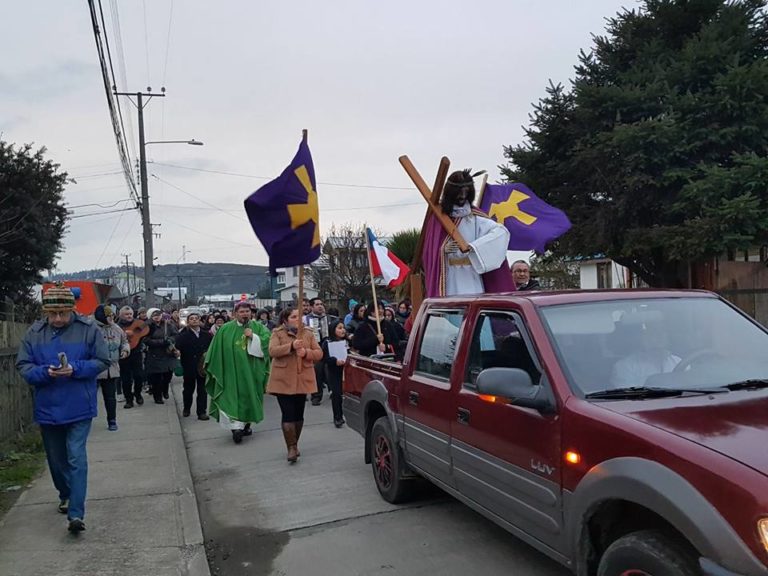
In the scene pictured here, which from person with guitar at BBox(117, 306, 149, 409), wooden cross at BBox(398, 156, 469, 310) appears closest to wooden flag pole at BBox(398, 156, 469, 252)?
wooden cross at BBox(398, 156, 469, 310)

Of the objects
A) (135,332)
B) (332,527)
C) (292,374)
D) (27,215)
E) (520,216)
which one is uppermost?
(27,215)

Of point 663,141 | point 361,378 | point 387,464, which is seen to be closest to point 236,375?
point 361,378

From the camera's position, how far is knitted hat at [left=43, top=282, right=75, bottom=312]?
5.07 m

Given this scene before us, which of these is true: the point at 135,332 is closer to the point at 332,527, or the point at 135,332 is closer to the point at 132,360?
the point at 132,360

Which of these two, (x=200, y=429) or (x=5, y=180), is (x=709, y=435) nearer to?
(x=200, y=429)

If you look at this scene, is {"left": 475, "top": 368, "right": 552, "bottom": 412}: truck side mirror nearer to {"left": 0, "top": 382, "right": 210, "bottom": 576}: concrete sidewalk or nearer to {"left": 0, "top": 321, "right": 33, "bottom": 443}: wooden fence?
{"left": 0, "top": 382, "right": 210, "bottom": 576}: concrete sidewalk

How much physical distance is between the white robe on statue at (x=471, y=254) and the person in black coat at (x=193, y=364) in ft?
18.3

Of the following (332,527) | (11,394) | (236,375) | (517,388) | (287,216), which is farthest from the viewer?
(236,375)

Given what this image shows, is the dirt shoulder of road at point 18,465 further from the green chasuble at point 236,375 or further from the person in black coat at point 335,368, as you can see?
the person in black coat at point 335,368

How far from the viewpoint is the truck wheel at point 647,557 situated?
2.48m

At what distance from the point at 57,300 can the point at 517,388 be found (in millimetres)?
3617

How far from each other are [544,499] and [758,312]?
40.8ft

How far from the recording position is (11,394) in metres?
8.27

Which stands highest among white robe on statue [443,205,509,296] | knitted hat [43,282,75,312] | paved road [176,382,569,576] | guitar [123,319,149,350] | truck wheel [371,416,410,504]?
white robe on statue [443,205,509,296]
